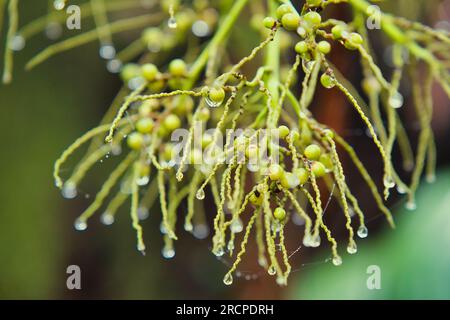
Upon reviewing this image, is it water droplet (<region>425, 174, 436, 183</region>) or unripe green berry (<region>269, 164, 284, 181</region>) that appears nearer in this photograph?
unripe green berry (<region>269, 164, 284, 181</region>)

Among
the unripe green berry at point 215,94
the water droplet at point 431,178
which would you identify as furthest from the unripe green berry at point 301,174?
the water droplet at point 431,178

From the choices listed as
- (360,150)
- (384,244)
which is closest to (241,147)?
(384,244)

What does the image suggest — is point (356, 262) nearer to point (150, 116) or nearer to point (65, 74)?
point (150, 116)

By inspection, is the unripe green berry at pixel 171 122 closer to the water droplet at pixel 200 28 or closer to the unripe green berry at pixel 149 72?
the unripe green berry at pixel 149 72

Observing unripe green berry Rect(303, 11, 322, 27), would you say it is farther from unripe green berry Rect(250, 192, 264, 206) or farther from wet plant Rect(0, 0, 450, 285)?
unripe green berry Rect(250, 192, 264, 206)

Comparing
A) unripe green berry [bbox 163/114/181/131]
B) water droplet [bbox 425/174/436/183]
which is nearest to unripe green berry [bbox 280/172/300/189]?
unripe green berry [bbox 163/114/181/131]

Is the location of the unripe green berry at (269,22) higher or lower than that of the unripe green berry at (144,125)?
higher
